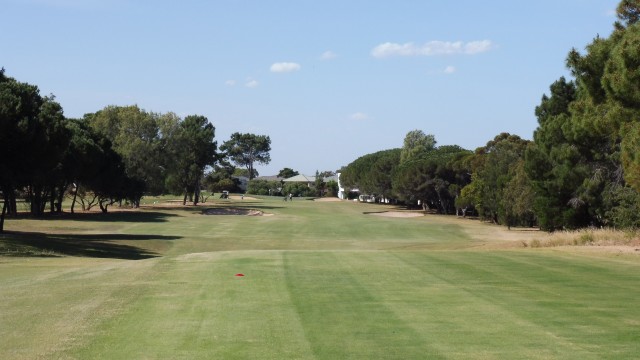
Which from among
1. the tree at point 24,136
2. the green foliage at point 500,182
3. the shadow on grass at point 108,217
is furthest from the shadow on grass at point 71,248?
the green foliage at point 500,182

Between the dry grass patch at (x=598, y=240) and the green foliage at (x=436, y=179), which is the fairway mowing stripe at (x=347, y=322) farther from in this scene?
the green foliage at (x=436, y=179)

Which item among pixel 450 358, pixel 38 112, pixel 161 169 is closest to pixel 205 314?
pixel 450 358

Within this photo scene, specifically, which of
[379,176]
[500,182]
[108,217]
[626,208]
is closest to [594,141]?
[626,208]

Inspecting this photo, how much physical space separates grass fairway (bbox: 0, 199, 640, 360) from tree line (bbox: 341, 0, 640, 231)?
5378mm

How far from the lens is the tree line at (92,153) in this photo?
43.6m

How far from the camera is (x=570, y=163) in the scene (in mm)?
48219

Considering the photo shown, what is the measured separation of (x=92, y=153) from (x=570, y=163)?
4575 centimetres

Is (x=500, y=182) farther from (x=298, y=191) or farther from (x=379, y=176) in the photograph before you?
(x=298, y=191)

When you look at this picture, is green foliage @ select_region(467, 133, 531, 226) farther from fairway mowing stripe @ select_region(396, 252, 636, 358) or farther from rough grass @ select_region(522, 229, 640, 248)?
fairway mowing stripe @ select_region(396, 252, 636, 358)

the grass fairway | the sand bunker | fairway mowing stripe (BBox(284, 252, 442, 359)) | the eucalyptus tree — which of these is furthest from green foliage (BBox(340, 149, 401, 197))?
fairway mowing stripe (BBox(284, 252, 442, 359))

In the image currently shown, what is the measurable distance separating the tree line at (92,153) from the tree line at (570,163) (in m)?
29.6

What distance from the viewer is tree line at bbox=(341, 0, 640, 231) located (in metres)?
25.6

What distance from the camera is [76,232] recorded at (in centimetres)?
5669

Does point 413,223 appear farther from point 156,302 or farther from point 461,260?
point 156,302
